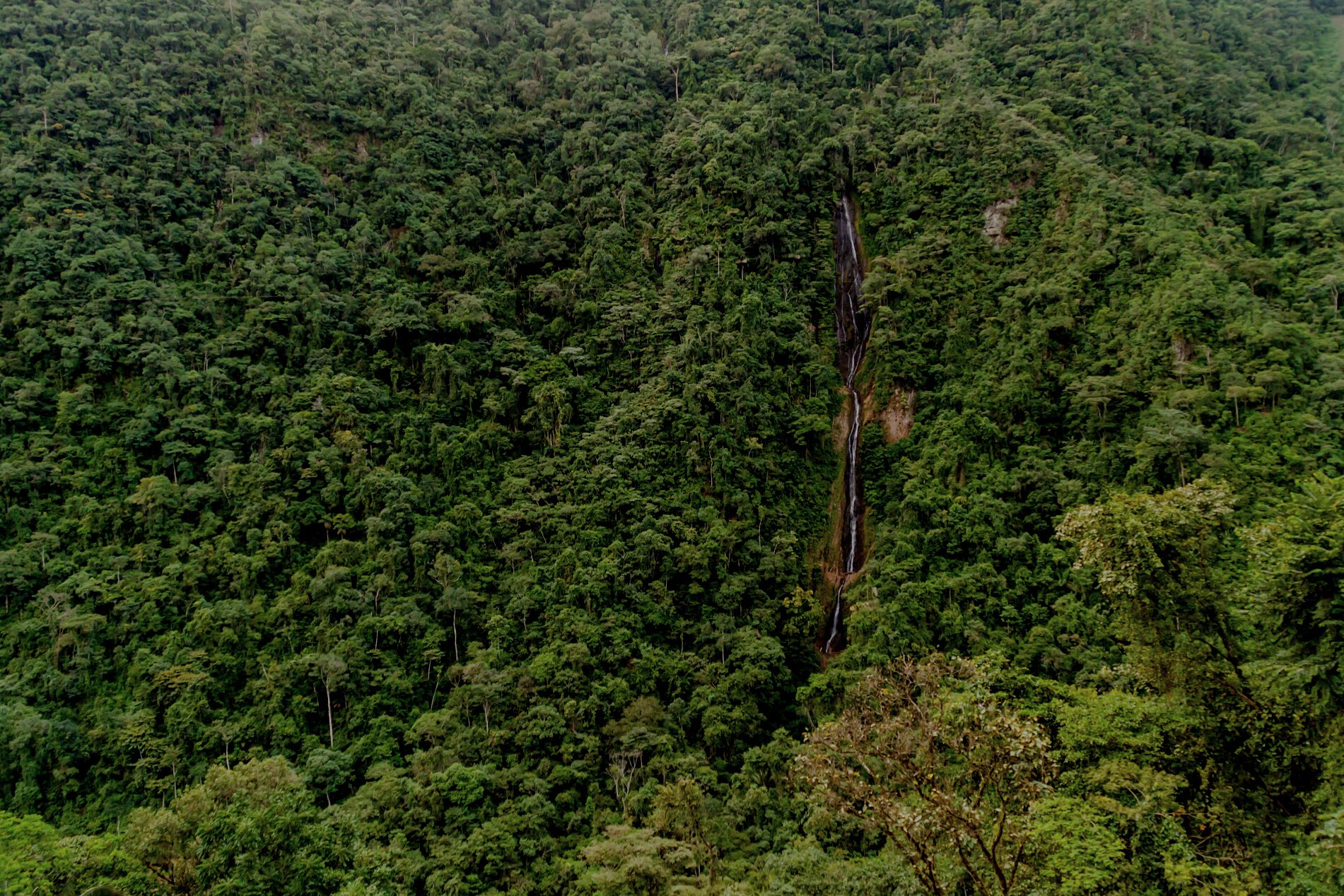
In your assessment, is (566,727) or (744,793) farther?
(566,727)

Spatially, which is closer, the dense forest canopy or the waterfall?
the dense forest canopy

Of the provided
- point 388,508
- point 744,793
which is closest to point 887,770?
point 744,793

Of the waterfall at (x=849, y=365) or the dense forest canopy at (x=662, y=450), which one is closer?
the dense forest canopy at (x=662, y=450)

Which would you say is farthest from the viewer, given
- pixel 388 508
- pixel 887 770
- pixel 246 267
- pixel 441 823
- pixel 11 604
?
pixel 246 267

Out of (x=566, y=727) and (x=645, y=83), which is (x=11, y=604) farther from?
(x=645, y=83)

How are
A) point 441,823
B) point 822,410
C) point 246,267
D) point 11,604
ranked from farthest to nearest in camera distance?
point 246,267 < point 822,410 < point 11,604 < point 441,823
